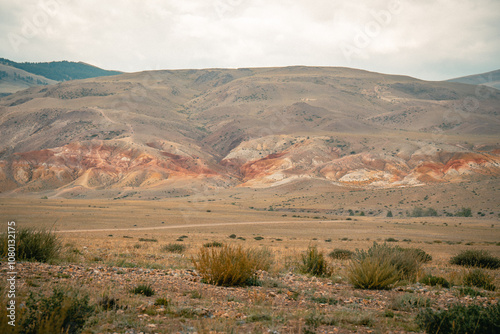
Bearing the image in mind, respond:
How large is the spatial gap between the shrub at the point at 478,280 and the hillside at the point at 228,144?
8307 centimetres

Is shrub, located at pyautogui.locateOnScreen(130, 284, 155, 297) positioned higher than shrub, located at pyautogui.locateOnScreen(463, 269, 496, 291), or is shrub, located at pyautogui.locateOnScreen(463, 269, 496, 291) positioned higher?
shrub, located at pyautogui.locateOnScreen(130, 284, 155, 297)

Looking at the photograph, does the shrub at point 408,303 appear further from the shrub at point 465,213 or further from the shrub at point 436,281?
the shrub at point 465,213

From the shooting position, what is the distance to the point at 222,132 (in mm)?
151125

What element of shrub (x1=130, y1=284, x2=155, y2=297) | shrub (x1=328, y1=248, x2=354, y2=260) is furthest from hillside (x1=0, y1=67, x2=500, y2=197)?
shrub (x1=130, y1=284, x2=155, y2=297)

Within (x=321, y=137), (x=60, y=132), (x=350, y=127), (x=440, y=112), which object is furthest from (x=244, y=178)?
(x=440, y=112)

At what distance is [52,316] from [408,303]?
6355 mm

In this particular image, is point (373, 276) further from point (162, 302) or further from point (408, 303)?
point (162, 302)

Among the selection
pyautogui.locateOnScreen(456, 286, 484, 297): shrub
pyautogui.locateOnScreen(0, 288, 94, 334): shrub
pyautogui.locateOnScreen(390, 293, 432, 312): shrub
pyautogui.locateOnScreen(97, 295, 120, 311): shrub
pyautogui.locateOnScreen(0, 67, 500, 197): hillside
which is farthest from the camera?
pyautogui.locateOnScreen(0, 67, 500, 197): hillside

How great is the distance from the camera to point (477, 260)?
1545 centimetres

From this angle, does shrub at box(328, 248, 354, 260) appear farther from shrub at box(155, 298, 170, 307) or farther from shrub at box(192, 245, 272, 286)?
shrub at box(155, 298, 170, 307)

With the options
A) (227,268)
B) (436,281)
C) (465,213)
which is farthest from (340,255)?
(465,213)

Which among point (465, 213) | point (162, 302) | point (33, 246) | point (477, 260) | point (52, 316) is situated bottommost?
point (465, 213)

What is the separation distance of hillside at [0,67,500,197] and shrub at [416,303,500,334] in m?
88.2

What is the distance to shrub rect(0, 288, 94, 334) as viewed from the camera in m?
4.46
